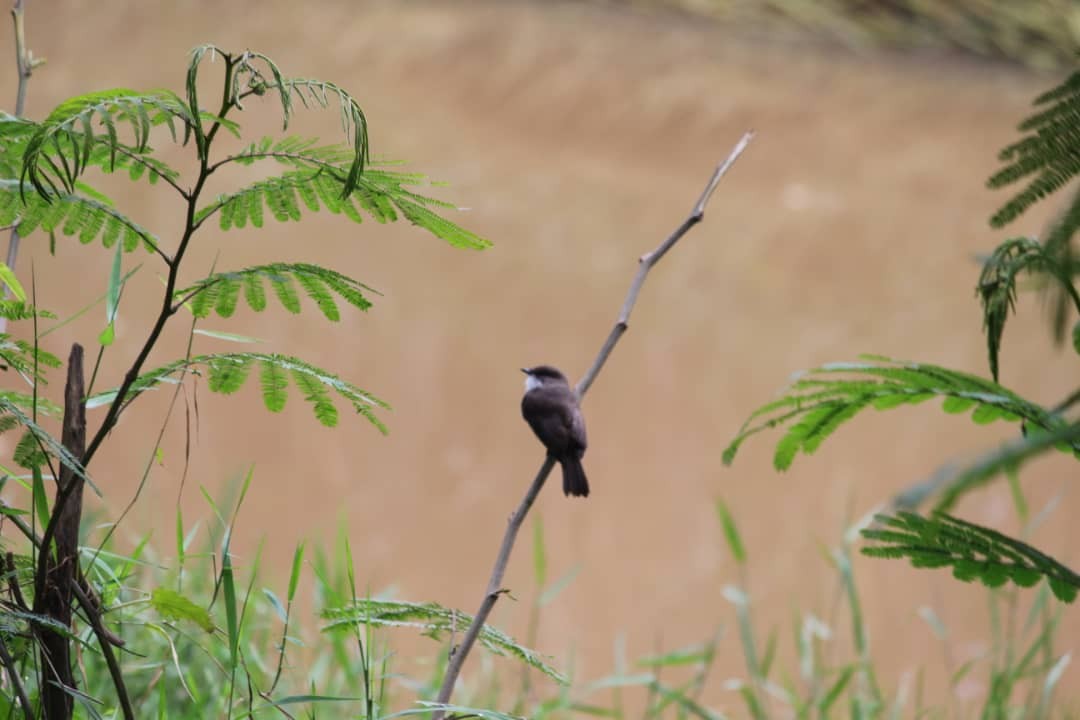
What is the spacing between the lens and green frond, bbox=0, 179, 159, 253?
763 millimetres

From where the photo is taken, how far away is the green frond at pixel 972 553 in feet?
2.64

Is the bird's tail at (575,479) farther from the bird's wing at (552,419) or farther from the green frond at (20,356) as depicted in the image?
the green frond at (20,356)

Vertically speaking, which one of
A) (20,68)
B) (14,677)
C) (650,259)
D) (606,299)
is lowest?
(14,677)

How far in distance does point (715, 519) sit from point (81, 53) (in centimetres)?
293

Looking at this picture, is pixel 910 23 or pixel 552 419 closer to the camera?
pixel 552 419

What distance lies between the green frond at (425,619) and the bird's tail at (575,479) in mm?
665

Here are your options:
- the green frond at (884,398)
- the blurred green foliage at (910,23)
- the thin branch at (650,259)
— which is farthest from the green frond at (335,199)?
the blurred green foliage at (910,23)

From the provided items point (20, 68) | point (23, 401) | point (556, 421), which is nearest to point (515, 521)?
point (23, 401)

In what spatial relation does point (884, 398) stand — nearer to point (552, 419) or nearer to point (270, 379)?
point (270, 379)

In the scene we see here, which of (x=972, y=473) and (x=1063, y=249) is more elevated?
(x=1063, y=249)

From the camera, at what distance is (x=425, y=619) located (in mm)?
883

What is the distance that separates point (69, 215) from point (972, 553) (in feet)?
2.17

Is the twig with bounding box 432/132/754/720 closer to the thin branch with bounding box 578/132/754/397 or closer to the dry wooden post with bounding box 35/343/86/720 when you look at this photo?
the thin branch with bounding box 578/132/754/397

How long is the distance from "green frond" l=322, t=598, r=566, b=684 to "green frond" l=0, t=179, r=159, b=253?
0.28 meters
